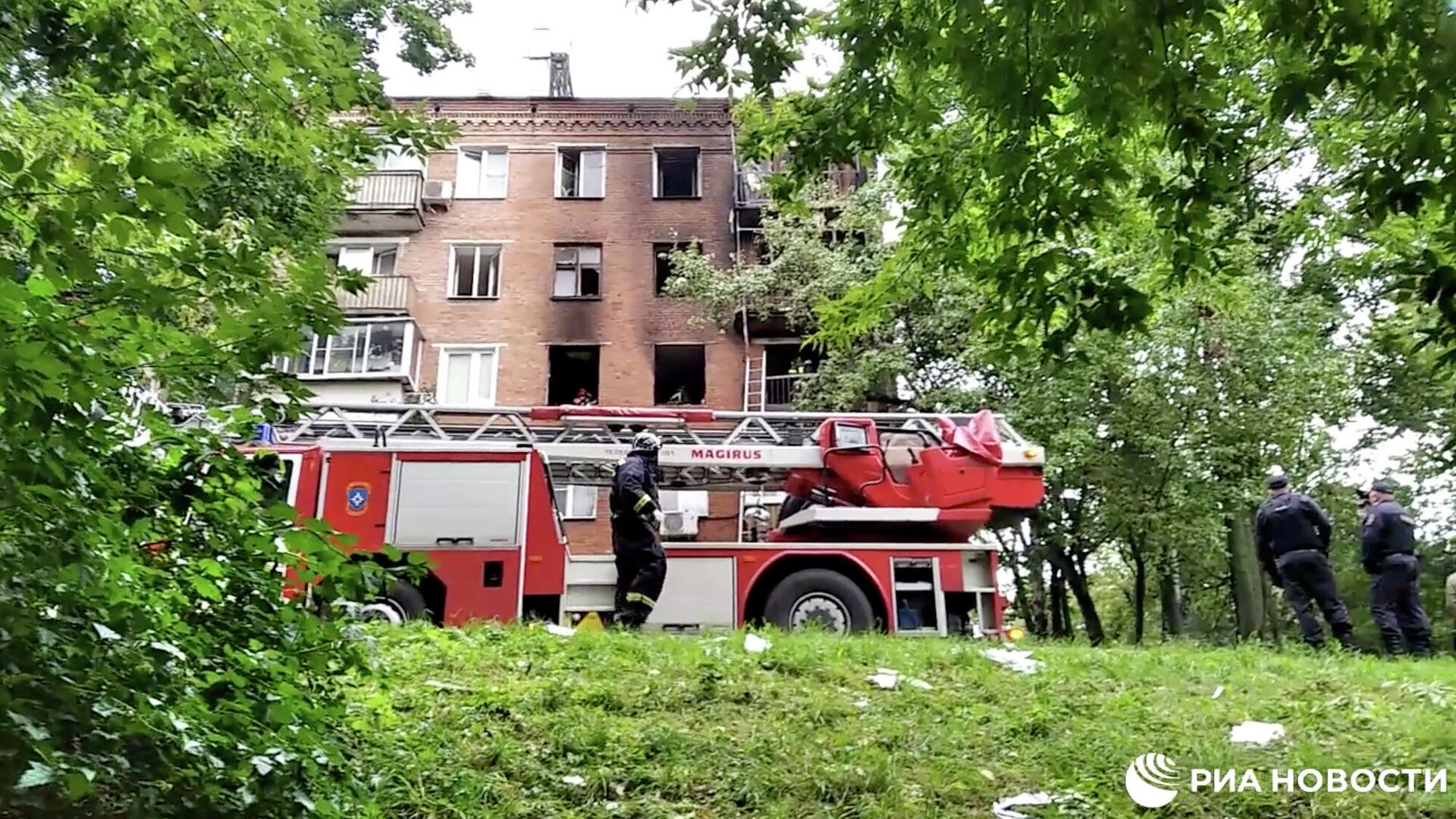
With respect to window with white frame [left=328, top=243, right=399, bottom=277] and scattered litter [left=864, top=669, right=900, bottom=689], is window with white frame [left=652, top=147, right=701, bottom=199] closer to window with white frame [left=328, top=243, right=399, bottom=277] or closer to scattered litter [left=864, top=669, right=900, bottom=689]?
window with white frame [left=328, top=243, right=399, bottom=277]

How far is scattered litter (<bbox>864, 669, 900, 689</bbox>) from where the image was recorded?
6627 millimetres

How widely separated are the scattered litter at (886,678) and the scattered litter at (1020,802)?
186cm

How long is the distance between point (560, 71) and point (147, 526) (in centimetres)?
2953

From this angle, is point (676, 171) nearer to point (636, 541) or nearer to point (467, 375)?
point (467, 375)

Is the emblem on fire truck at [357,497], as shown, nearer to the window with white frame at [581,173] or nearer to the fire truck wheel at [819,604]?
the fire truck wheel at [819,604]

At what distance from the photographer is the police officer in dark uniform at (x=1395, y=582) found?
31.9 ft

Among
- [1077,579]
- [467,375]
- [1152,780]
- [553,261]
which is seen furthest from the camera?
[553,261]

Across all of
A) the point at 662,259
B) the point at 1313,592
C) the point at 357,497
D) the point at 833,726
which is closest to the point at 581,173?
the point at 662,259

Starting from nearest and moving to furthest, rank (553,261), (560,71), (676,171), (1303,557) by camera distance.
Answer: (1303,557), (553,261), (676,171), (560,71)

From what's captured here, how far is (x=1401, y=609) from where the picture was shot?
386 inches

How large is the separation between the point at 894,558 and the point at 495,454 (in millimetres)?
4022

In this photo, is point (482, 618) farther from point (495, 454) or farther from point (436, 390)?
point (436, 390)

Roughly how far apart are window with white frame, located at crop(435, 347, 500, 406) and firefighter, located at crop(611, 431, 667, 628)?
48.3ft

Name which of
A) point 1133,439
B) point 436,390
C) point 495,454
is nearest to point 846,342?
point 495,454
